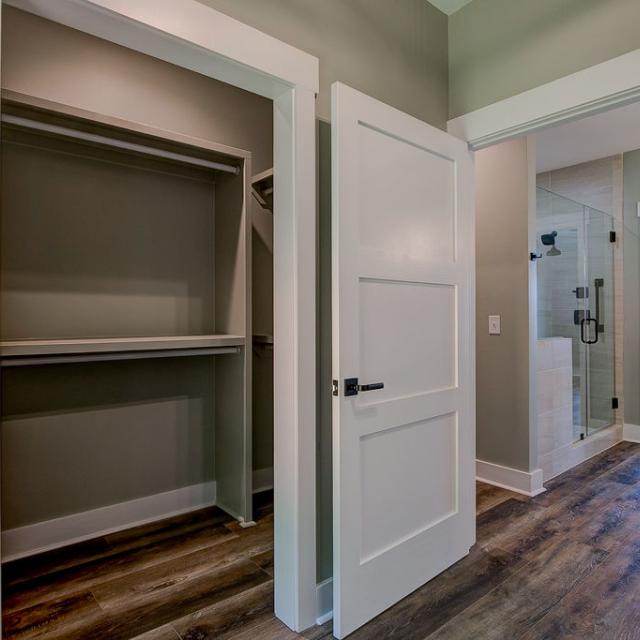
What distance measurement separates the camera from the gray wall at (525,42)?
1.76 metres

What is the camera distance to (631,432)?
441 centimetres

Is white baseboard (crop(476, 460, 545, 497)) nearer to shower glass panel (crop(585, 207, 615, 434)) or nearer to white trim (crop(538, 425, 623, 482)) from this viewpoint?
white trim (crop(538, 425, 623, 482))

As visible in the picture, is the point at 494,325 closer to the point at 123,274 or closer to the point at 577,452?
the point at 577,452

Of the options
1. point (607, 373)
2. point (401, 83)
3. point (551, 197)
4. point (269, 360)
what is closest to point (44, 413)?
point (269, 360)

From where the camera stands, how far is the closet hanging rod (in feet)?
6.83

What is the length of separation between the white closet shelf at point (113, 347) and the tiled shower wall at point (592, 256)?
2507mm

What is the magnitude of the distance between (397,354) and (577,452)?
269cm

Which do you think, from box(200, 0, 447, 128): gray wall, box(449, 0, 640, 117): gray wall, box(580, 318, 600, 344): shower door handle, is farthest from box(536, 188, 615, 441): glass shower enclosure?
box(200, 0, 447, 128): gray wall

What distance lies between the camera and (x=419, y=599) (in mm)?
1933

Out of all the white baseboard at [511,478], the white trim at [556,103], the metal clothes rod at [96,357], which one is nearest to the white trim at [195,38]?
the white trim at [556,103]

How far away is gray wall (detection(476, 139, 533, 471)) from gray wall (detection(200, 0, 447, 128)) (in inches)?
44.2

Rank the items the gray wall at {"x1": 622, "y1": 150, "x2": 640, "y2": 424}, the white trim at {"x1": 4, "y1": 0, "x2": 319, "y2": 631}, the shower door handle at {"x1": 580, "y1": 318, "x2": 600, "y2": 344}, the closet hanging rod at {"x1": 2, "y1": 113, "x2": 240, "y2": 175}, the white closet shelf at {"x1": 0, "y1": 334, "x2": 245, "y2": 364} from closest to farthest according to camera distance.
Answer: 1. the white trim at {"x1": 4, "y1": 0, "x2": 319, "y2": 631}
2. the white closet shelf at {"x1": 0, "y1": 334, "x2": 245, "y2": 364}
3. the closet hanging rod at {"x1": 2, "y1": 113, "x2": 240, "y2": 175}
4. the shower door handle at {"x1": 580, "y1": 318, "x2": 600, "y2": 344}
5. the gray wall at {"x1": 622, "y1": 150, "x2": 640, "y2": 424}

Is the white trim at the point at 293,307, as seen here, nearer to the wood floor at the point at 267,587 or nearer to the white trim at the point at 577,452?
the wood floor at the point at 267,587

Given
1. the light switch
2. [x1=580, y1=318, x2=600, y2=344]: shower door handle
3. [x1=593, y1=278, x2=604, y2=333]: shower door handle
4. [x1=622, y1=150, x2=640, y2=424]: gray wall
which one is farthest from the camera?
[x1=622, y1=150, x2=640, y2=424]: gray wall
